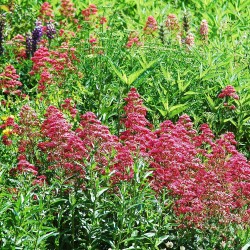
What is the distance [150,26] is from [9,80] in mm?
2177

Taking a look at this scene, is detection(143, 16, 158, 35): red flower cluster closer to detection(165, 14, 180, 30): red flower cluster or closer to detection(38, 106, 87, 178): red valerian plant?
detection(165, 14, 180, 30): red flower cluster

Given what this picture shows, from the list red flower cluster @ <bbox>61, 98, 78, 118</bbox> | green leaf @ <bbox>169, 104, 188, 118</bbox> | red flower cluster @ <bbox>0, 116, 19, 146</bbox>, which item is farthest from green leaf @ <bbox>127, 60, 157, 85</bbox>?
red flower cluster @ <bbox>0, 116, 19, 146</bbox>

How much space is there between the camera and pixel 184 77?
7.33 m

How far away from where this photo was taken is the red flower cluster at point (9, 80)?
683 centimetres

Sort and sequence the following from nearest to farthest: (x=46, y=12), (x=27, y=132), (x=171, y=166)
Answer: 1. (x=171, y=166)
2. (x=27, y=132)
3. (x=46, y=12)

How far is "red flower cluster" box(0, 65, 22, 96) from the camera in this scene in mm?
6834

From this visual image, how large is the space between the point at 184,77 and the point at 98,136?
259 cm

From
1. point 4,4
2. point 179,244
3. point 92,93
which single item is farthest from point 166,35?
point 179,244

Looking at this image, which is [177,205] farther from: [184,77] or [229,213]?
[184,77]

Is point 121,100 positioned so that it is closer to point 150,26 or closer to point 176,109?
point 176,109

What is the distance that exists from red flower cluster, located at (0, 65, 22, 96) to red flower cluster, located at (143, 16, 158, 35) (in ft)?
6.55

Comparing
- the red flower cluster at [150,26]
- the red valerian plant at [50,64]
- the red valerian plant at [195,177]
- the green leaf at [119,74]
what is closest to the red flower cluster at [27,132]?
the red valerian plant at [195,177]

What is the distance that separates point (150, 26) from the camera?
8.45m

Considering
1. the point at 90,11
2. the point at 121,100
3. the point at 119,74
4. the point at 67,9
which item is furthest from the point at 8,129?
the point at 67,9
